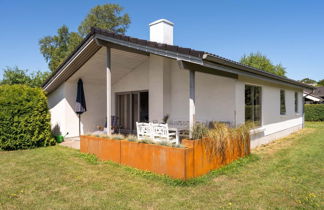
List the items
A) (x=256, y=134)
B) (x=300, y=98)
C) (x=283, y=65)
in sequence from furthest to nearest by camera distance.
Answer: (x=283, y=65) → (x=300, y=98) → (x=256, y=134)

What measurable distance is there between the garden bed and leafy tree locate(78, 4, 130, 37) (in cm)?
2990

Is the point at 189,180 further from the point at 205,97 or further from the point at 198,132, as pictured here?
the point at 205,97

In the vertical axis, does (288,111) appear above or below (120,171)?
above

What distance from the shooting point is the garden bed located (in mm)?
4531

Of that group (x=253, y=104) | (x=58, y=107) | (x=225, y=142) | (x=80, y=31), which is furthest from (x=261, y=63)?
(x=225, y=142)

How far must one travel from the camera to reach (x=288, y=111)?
11688 millimetres

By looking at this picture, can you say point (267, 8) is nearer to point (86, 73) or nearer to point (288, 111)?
point (288, 111)

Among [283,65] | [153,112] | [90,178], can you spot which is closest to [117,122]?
[153,112]

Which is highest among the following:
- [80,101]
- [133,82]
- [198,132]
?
[133,82]

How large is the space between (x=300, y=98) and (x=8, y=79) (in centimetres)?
2422

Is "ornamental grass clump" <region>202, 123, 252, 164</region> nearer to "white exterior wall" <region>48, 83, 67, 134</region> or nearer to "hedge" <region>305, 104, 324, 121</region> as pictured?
"white exterior wall" <region>48, 83, 67, 134</region>

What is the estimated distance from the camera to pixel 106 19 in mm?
32688

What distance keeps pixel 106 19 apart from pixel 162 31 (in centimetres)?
2720

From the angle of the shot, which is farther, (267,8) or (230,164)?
(267,8)
